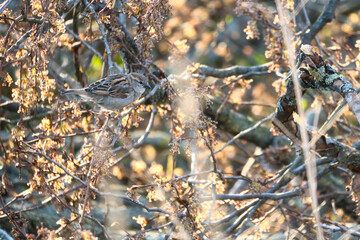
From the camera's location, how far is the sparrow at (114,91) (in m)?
4.35

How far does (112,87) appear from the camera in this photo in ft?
14.4

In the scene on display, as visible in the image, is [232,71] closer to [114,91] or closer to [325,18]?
[325,18]

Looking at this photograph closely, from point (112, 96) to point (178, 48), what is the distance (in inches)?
30.5

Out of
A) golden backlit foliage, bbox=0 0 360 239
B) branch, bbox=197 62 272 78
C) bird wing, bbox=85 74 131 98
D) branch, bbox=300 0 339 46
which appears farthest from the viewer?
branch, bbox=197 62 272 78

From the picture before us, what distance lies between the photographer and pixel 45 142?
356cm

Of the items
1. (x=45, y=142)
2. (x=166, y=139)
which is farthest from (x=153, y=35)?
(x=166, y=139)

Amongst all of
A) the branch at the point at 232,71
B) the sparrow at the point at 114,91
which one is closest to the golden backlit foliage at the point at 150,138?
the branch at the point at 232,71

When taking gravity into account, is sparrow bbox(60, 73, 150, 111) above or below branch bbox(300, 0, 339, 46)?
below

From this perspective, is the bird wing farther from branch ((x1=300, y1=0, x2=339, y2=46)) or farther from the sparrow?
branch ((x1=300, y1=0, x2=339, y2=46))

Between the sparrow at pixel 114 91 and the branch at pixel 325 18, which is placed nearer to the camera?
the sparrow at pixel 114 91

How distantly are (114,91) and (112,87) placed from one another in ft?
0.13

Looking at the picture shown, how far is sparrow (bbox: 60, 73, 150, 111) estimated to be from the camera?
4.35 metres

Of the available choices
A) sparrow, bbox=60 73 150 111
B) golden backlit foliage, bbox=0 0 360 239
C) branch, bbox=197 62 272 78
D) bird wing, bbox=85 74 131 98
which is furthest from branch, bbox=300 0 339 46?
bird wing, bbox=85 74 131 98

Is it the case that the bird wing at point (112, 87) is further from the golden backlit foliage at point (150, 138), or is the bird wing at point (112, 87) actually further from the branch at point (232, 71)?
the branch at point (232, 71)
